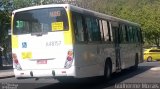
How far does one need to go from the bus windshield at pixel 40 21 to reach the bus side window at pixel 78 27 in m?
0.45

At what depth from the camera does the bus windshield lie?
1463cm

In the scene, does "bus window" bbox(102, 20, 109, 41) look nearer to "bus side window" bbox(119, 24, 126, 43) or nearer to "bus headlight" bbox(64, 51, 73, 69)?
"bus side window" bbox(119, 24, 126, 43)

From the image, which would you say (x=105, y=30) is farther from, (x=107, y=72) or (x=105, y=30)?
(x=107, y=72)

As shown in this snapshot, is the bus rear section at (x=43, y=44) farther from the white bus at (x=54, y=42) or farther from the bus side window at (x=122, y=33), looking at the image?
the bus side window at (x=122, y=33)

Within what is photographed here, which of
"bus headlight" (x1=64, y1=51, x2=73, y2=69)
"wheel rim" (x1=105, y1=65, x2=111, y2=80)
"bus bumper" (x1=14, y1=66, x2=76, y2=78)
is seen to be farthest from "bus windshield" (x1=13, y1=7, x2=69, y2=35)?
"wheel rim" (x1=105, y1=65, x2=111, y2=80)

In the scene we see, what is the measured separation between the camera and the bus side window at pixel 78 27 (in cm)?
1487

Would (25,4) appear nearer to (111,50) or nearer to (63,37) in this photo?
(111,50)

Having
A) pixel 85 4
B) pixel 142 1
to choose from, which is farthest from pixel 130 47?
pixel 142 1

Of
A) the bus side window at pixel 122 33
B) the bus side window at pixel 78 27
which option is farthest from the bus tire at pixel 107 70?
the bus side window at pixel 78 27

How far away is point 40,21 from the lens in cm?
1488

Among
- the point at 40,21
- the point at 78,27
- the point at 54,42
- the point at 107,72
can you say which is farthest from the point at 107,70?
the point at 40,21

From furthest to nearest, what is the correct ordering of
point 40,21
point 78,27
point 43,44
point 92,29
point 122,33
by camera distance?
1. point 122,33
2. point 92,29
3. point 78,27
4. point 40,21
5. point 43,44

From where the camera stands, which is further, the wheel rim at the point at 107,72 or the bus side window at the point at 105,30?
the bus side window at the point at 105,30

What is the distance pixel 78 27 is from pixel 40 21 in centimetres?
140
